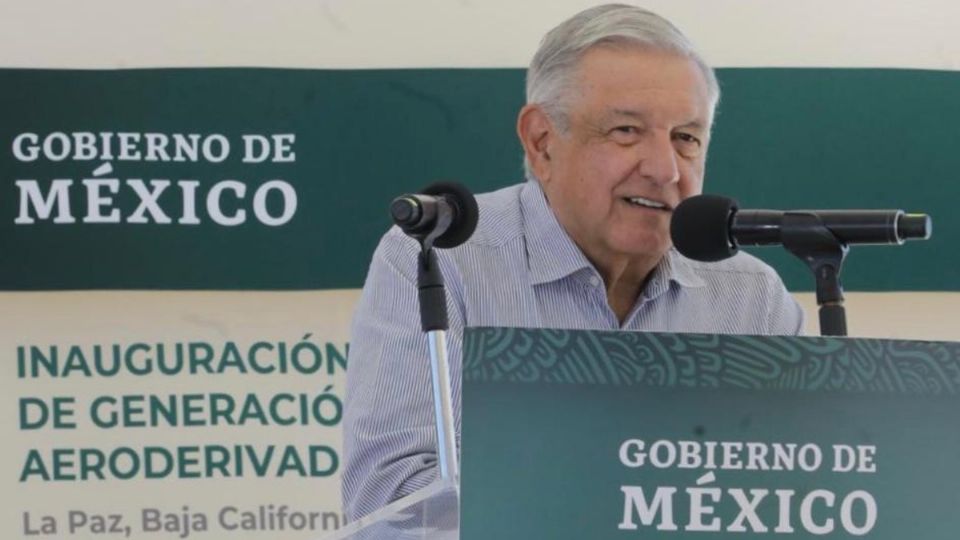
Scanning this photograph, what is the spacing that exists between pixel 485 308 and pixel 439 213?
576mm

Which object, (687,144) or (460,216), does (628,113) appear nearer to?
(687,144)

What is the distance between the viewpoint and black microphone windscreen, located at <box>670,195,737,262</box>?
4.56 ft

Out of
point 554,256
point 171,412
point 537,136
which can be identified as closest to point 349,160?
point 171,412

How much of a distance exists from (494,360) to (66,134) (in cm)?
198

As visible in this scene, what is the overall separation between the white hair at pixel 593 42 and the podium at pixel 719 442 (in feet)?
3.41

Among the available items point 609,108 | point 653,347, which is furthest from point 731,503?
point 609,108

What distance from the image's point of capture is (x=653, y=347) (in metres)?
0.90

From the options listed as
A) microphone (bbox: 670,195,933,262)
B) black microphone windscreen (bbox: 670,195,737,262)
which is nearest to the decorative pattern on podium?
microphone (bbox: 670,195,933,262)

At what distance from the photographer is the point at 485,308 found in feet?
6.18

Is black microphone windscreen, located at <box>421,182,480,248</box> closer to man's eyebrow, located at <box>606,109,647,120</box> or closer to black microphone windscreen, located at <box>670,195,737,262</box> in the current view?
black microphone windscreen, located at <box>670,195,737,262</box>

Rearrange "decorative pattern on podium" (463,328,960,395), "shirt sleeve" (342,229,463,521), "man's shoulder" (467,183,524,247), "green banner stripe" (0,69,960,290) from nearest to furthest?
1. "decorative pattern on podium" (463,328,960,395)
2. "shirt sleeve" (342,229,463,521)
3. "man's shoulder" (467,183,524,247)
4. "green banner stripe" (0,69,960,290)

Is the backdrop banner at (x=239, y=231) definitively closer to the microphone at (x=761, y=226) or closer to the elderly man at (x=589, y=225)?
the elderly man at (x=589, y=225)

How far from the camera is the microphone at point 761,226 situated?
4.14 feet

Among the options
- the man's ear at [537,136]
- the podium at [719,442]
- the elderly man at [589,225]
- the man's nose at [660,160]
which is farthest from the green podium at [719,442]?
the man's ear at [537,136]
